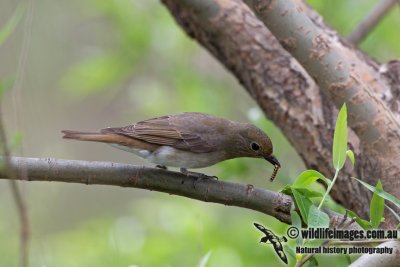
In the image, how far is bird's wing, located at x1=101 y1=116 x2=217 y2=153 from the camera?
417 centimetres

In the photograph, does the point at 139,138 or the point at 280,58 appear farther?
the point at 280,58

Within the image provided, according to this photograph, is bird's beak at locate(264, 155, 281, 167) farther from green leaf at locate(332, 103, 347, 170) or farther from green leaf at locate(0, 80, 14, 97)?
green leaf at locate(0, 80, 14, 97)

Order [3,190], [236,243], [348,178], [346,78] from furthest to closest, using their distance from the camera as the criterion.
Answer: [3,190] → [236,243] → [348,178] → [346,78]

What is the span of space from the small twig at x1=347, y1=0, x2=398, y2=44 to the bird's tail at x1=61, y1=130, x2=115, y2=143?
214 cm

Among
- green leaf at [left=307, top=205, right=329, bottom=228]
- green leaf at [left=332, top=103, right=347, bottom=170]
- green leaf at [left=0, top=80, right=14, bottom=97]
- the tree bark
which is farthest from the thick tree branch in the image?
green leaf at [left=0, top=80, right=14, bottom=97]

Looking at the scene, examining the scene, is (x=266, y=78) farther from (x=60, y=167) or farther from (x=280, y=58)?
(x=60, y=167)

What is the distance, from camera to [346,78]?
370 cm

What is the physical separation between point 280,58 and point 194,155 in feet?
2.94

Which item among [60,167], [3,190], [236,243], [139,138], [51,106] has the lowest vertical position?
[51,106]

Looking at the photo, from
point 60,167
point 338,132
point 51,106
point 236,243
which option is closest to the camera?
point 338,132

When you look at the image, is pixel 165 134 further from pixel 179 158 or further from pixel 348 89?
pixel 348 89

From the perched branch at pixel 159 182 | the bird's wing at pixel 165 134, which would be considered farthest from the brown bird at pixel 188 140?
the perched branch at pixel 159 182

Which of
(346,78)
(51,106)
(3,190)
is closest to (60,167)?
(346,78)

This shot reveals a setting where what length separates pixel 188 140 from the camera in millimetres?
4320
